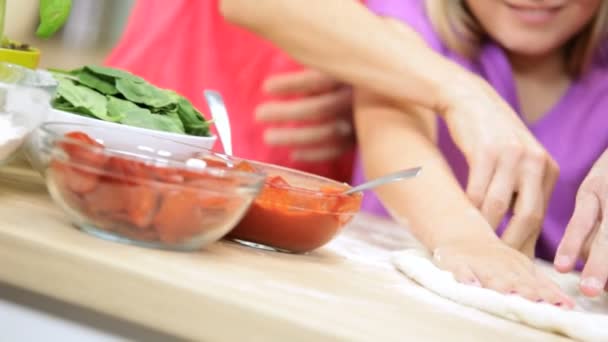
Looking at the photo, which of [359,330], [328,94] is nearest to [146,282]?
[359,330]

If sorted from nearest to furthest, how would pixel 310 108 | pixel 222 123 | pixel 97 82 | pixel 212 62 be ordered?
pixel 97 82 → pixel 222 123 → pixel 310 108 → pixel 212 62

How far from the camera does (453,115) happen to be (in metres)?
1.07

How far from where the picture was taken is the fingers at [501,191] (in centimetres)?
94

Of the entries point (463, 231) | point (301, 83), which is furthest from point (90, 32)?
point (463, 231)

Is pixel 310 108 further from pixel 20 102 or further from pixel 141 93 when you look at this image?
pixel 20 102

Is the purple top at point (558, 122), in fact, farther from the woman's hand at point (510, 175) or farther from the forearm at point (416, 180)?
the woman's hand at point (510, 175)

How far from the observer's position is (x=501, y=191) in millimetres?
943

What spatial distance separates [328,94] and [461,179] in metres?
0.27

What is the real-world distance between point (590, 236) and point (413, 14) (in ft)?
2.08

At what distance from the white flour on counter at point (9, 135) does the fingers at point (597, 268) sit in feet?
1.68

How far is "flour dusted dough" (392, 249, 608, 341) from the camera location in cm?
A: 63

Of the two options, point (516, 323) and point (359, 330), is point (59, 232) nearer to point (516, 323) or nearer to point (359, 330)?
point (359, 330)

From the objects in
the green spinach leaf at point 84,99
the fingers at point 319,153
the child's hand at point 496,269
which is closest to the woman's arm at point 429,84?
the child's hand at point 496,269

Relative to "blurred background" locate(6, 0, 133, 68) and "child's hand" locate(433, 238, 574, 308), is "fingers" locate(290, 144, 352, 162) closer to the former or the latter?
"child's hand" locate(433, 238, 574, 308)
